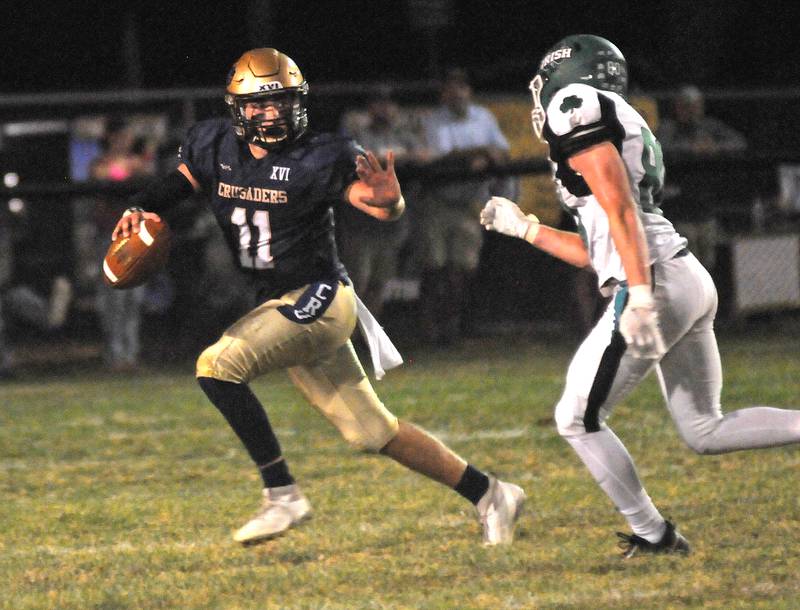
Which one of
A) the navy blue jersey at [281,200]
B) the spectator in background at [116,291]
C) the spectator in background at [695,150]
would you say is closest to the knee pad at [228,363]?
the navy blue jersey at [281,200]

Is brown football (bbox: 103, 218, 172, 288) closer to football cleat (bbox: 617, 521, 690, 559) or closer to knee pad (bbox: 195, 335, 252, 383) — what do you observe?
knee pad (bbox: 195, 335, 252, 383)

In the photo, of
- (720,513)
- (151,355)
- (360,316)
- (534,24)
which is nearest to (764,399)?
(720,513)

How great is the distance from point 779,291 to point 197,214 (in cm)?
409

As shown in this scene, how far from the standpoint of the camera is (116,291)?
414 inches

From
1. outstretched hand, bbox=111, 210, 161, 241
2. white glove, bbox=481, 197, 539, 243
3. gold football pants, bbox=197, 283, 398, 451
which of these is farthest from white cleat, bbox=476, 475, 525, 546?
outstretched hand, bbox=111, 210, 161, 241

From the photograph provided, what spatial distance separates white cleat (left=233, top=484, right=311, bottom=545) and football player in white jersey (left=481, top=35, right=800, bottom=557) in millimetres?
1008

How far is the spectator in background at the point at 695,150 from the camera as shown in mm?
11125

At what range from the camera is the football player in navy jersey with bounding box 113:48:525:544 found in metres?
5.40

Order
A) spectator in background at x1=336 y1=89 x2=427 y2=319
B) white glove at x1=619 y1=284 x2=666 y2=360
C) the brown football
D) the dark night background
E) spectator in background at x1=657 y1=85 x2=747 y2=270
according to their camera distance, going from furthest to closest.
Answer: the dark night background, spectator in background at x1=657 y1=85 x2=747 y2=270, spectator in background at x1=336 y1=89 x2=427 y2=319, the brown football, white glove at x1=619 y1=284 x2=666 y2=360

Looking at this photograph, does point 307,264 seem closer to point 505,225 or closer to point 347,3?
point 505,225

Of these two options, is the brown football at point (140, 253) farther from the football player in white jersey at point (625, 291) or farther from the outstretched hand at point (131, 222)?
the football player in white jersey at point (625, 291)

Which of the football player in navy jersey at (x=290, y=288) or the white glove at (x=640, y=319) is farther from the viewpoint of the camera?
the football player in navy jersey at (x=290, y=288)

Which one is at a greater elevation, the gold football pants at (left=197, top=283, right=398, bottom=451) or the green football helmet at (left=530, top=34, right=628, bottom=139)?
the green football helmet at (left=530, top=34, right=628, bottom=139)

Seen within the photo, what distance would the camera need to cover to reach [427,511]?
6.02m
